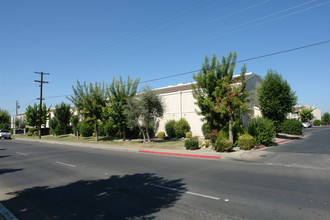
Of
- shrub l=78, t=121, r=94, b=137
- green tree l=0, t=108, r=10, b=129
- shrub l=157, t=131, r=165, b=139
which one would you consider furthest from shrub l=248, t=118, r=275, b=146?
green tree l=0, t=108, r=10, b=129

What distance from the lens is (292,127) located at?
29688 millimetres

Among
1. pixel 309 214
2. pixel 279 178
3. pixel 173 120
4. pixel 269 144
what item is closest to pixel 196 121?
pixel 173 120

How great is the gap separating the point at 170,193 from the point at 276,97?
20047 millimetres

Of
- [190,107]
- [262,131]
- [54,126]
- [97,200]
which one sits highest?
[190,107]

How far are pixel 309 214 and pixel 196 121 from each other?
21.7 metres

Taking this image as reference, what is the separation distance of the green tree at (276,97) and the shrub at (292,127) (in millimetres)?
6824

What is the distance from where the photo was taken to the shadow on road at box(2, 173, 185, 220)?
540cm

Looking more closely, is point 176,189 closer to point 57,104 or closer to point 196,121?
point 196,121

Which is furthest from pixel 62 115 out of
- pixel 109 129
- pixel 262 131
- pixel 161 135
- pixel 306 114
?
pixel 306 114

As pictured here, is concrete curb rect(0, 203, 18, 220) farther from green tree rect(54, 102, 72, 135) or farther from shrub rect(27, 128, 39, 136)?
shrub rect(27, 128, 39, 136)

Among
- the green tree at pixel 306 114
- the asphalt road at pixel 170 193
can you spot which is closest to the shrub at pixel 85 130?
the asphalt road at pixel 170 193

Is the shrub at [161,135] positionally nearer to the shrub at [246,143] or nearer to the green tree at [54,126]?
the shrub at [246,143]

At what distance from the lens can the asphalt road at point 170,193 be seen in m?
5.33

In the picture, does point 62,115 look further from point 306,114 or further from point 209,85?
point 306,114
